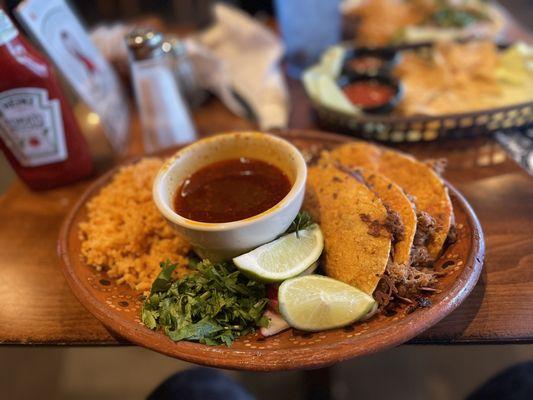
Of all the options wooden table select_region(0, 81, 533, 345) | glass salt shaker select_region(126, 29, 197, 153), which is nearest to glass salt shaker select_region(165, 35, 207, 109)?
glass salt shaker select_region(126, 29, 197, 153)

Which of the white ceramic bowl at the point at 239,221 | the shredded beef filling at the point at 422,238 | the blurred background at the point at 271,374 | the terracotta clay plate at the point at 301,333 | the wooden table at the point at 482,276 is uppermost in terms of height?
the white ceramic bowl at the point at 239,221

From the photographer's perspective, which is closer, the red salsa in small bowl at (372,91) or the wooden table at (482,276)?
the wooden table at (482,276)

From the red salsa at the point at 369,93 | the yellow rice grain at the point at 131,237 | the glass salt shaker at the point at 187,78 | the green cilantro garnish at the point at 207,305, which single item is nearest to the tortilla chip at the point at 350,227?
the green cilantro garnish at the point at 207,305

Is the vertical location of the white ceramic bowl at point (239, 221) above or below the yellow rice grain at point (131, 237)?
above

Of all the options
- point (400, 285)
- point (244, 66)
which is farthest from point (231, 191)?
point (244, 66)

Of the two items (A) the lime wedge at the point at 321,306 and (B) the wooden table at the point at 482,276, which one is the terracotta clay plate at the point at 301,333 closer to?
(A) the lime wedge at the point at 321,306

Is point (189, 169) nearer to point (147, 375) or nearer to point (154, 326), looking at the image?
point (154, 326)
